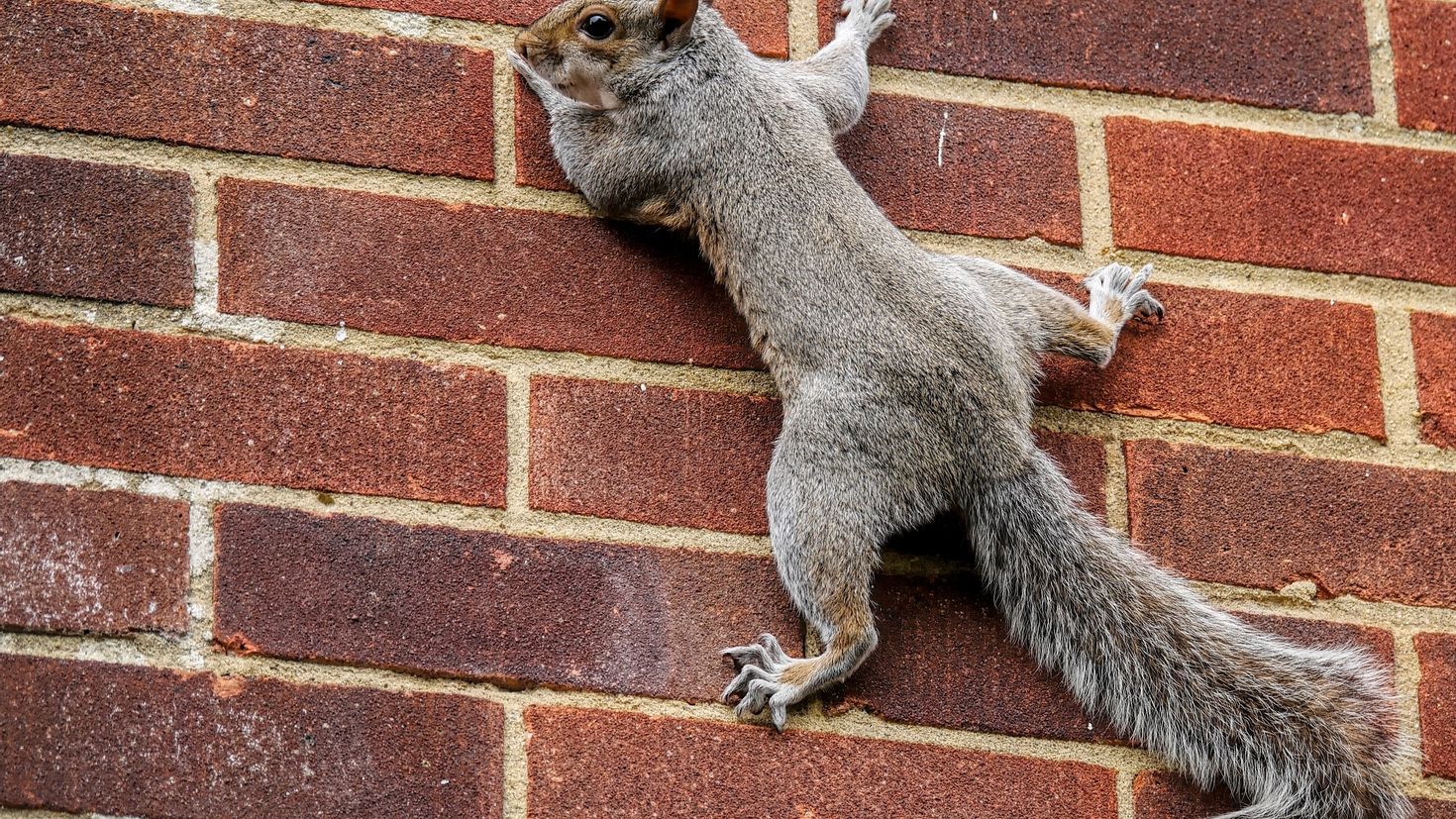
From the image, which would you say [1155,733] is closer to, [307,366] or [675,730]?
[675,730]

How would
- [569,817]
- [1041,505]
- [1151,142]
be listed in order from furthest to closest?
[1151,142] → [1041,505] → [569,817]

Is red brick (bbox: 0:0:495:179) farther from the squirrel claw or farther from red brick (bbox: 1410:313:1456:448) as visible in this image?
red brick (bbox: 1410:313:1456:448)

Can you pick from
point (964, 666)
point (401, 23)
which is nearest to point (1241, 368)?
point (964, 666)

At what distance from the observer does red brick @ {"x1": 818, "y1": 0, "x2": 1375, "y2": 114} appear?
1.42 meters

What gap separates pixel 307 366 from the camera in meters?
1.23

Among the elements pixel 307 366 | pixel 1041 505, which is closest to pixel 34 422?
pixel 307 366

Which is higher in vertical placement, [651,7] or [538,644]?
[651,7]

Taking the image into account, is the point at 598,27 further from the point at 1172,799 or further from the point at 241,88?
the point at 1172,799

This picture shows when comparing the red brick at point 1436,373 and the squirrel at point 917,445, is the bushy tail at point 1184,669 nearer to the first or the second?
the squirrel at point 917,445

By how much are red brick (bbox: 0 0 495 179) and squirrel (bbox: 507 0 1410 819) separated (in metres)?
0.10

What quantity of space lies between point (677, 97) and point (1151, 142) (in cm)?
50

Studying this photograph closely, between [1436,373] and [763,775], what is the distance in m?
0.80

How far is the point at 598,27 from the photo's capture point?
4.89 feet

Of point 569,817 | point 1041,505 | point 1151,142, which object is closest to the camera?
point 569,817
